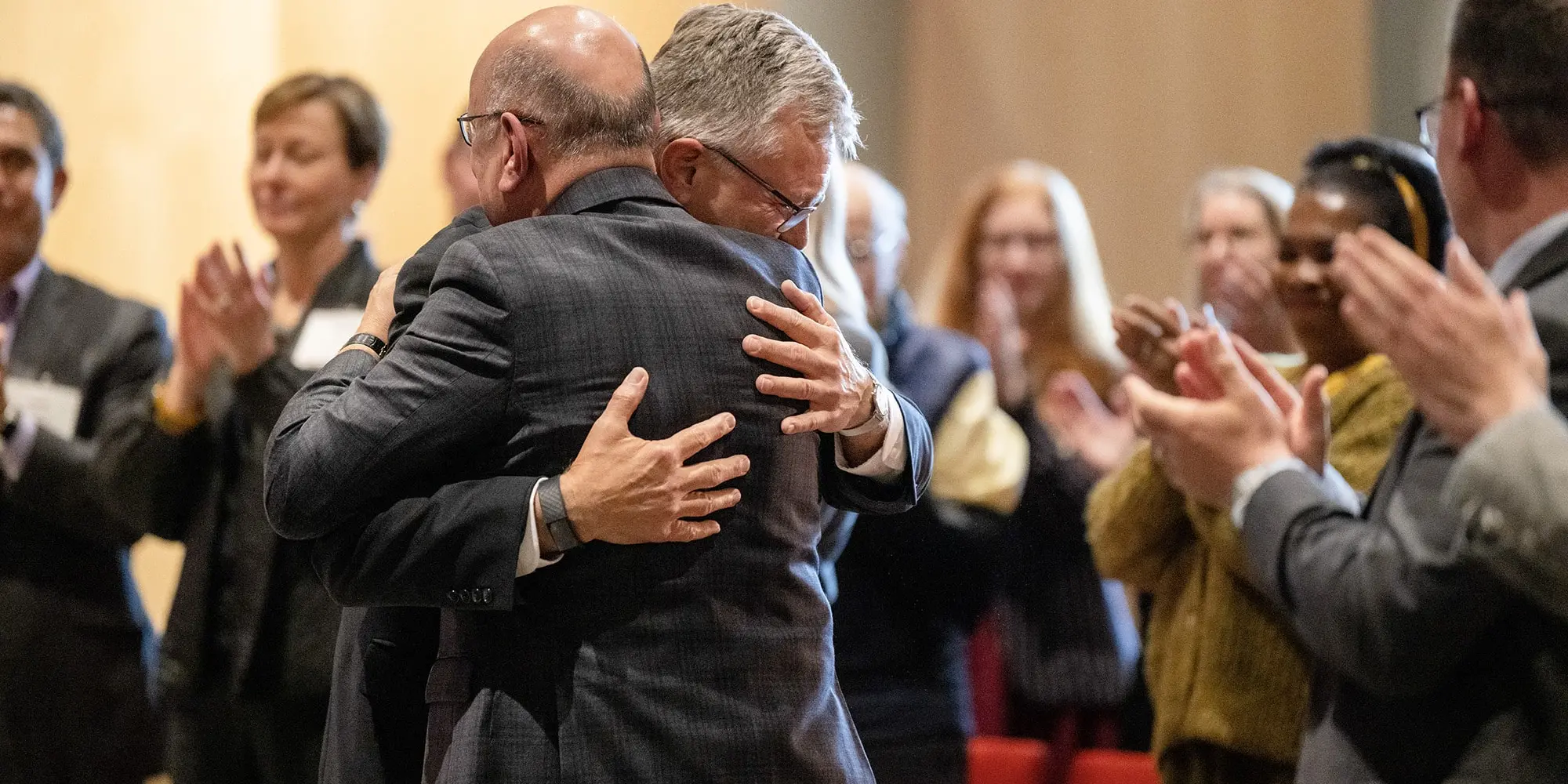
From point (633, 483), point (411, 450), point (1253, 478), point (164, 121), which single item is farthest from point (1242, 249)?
point (164, 121)

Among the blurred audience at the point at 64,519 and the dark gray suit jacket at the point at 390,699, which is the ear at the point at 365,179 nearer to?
the blurred audience at the point at 64,519

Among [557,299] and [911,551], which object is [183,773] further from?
[557,299]

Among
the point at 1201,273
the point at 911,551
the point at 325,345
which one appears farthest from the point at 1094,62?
the point at 325,345

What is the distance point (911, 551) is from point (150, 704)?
1.55 meters

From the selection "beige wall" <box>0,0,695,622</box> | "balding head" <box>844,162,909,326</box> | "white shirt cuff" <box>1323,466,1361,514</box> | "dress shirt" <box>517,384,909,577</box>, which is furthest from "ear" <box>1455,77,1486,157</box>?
"beige wall" <box>0,0,695,622</box>

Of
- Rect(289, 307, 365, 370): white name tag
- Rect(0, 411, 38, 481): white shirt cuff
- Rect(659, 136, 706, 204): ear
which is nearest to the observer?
Rect(659, 136, 706, 204): ear

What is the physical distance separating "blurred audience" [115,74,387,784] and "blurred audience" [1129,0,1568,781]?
166cm

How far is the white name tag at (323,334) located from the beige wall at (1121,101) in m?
2.01

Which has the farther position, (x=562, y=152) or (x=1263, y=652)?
(x=1263, y=652)

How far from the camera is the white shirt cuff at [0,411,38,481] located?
297cm

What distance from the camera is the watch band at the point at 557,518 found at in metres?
1.45

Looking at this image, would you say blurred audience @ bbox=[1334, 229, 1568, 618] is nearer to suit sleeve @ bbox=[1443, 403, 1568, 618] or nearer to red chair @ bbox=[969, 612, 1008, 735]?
suit sleeve @ bbox=[1443, 403, 1568, 618]

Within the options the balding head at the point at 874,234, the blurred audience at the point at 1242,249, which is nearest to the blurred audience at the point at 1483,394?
the blurred audience at the point at 1242,249

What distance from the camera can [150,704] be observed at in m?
3.14
